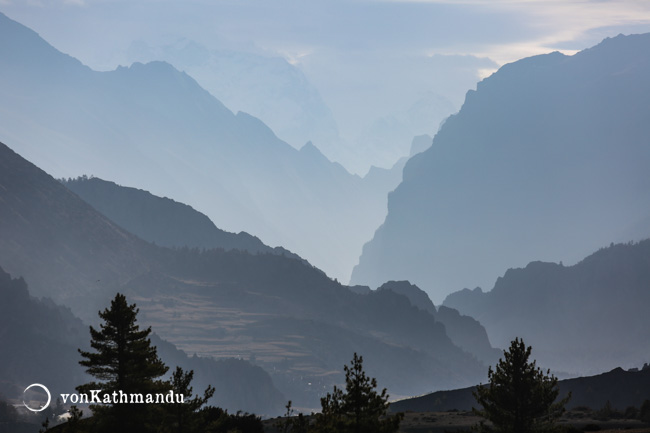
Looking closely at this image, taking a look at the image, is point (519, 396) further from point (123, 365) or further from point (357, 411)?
point (123, 365)

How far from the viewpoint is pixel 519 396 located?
63281 millimetres

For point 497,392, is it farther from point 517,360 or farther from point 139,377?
point 139,377

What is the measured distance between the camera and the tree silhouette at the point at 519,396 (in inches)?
2467

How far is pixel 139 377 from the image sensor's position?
68875 mm

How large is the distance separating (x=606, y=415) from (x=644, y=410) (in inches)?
179

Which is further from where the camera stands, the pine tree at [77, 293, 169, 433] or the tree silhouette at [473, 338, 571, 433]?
the pine tree at [77, 293, 169, 433]

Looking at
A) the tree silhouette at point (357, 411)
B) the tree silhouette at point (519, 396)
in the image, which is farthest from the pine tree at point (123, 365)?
the tree silhouette at point (519, 396)

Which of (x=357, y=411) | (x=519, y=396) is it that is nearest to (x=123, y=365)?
(x=357, y=411)

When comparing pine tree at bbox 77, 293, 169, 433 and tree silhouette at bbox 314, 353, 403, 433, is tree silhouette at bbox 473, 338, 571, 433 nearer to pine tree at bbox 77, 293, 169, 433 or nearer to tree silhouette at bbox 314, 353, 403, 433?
tree silhouette at bbox 314, 353, 403, 433

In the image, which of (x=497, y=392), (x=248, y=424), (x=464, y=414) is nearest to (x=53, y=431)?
(x=248, y=424)

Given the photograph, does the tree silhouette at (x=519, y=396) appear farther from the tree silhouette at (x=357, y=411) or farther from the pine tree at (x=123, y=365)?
the pine tree at (x=123, y=365)

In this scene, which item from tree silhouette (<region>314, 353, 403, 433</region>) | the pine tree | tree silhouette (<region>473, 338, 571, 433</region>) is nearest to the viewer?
tree silhouette (<region>314, 353, 403, 433</region>)

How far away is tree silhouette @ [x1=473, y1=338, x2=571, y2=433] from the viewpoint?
206 ft

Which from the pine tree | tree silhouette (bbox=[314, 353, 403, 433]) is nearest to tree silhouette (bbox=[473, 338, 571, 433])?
tree silhouette (bbox=[314, 353, 403, 433])
